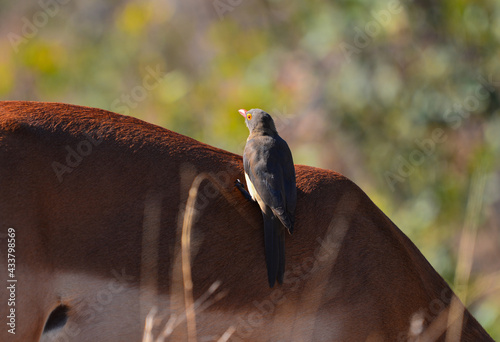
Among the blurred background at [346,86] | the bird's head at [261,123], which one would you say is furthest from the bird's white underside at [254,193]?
the blurred background at [346,86]

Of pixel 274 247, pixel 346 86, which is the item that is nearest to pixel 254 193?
pixel 274 247

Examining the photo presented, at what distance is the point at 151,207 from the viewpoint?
2764mm

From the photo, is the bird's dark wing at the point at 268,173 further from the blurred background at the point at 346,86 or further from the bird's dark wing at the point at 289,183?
the blurred background at the point at 346,86

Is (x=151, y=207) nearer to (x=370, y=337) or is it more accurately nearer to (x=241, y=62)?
(x=370, y=337)

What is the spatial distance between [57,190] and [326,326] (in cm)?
120

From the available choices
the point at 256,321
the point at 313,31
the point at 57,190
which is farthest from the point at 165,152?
the point at 313,31

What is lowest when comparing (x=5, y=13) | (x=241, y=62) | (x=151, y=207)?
(x=151, y=207)

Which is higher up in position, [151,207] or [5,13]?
[5,13]

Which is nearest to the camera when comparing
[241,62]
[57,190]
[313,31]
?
[57,190]

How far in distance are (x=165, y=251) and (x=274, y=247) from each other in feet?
1.43

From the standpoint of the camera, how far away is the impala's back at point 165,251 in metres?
2.59

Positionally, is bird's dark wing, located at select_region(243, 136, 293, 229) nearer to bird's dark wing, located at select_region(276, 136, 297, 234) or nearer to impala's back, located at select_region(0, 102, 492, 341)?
bird's dark wing, located at select_region(276, 136, 297, 234)

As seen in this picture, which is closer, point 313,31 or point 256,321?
point 256,321

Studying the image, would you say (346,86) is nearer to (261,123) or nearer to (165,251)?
(261,123)
